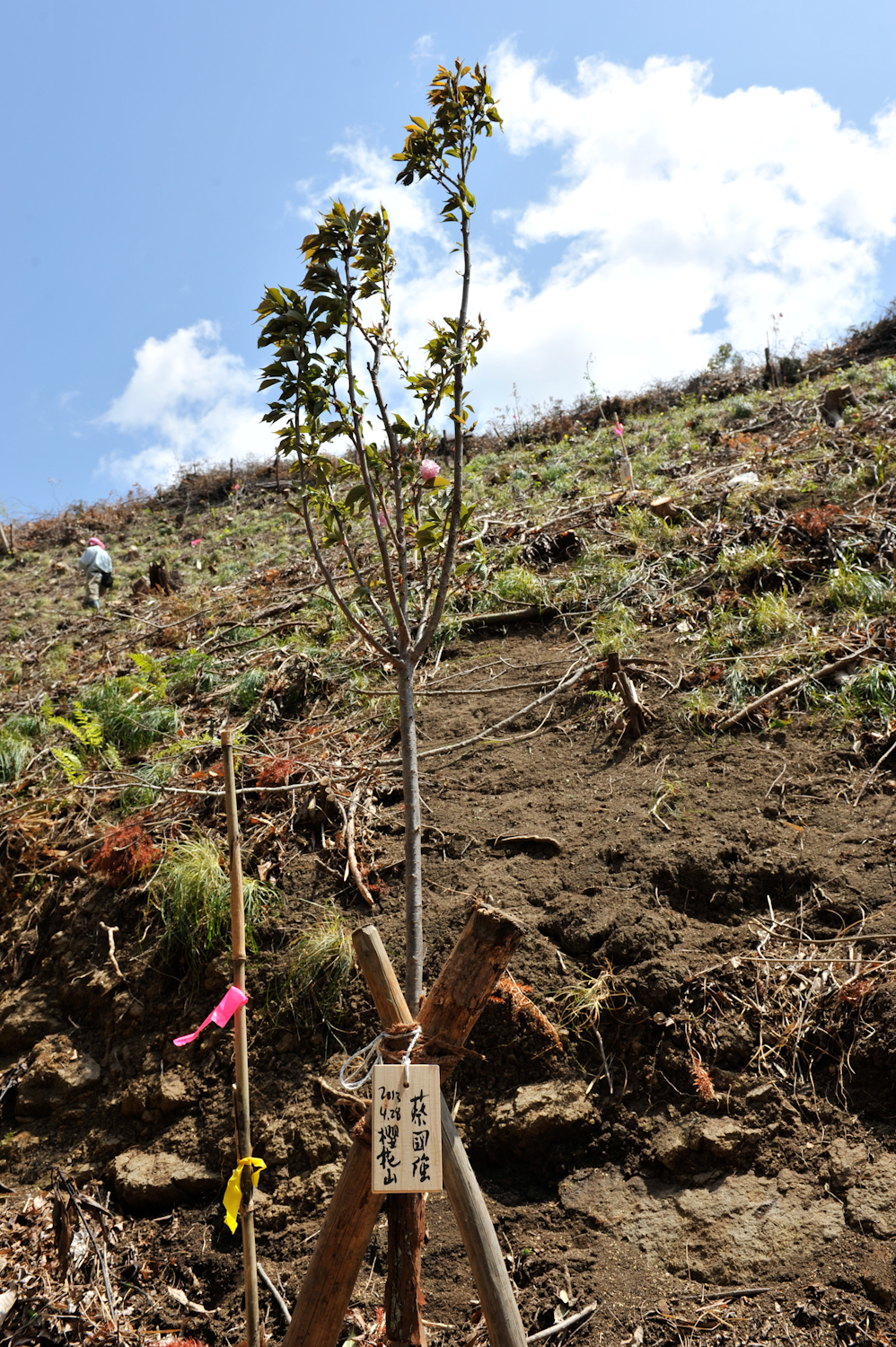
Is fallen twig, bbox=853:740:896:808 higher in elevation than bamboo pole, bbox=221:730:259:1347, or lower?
→ higher

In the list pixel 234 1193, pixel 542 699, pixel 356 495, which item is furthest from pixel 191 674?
pixel 234 1193

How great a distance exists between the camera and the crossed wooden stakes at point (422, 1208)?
1994mm

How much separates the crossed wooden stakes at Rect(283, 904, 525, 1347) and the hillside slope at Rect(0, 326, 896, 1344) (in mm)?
666

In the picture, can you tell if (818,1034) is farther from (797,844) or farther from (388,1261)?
(388,1261)

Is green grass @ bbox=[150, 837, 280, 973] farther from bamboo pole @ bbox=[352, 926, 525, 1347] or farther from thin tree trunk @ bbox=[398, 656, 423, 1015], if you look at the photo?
bamboo pole @ bbox=[352, 926, 525, 1347]

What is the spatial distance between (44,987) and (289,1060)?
176cm

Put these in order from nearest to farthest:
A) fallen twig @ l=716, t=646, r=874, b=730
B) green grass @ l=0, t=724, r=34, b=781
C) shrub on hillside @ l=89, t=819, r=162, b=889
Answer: fallen twig @ l=716, t=646, r=874, b=730 < shrub on hillside @ l=89, t=819, r=162, b=889 < green grass @ l=0, t=724, r=34, b=781

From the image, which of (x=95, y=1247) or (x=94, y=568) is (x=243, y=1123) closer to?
(x=95, y=1247)

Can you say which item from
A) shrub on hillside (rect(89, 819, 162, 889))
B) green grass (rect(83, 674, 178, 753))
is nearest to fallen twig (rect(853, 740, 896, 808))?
shrub on hillside (rect(89, 819, 162, 889))

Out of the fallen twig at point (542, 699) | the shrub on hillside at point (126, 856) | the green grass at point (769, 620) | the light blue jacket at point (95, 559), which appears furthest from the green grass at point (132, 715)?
the light blue jacket at point (95, 559)

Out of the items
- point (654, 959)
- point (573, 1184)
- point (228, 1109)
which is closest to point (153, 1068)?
point (228, 1109)

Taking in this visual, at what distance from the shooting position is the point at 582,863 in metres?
3.69

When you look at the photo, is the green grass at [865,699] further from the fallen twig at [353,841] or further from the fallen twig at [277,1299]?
the fallen twig at [277,1299]

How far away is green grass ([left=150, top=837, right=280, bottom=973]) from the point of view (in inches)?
155
